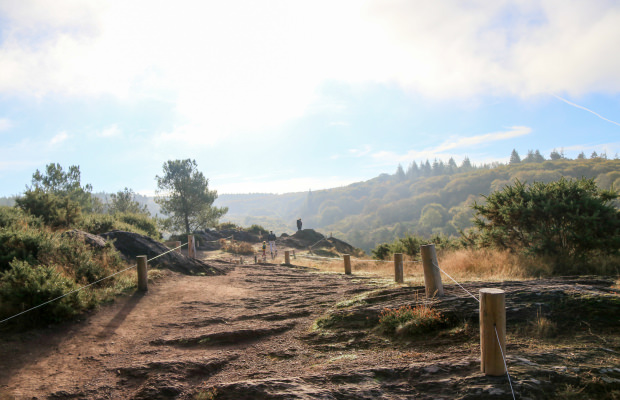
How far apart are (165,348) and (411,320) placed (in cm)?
398

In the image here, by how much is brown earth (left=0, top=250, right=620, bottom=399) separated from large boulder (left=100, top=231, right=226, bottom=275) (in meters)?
4.74

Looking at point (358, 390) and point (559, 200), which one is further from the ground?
point (559, 200)

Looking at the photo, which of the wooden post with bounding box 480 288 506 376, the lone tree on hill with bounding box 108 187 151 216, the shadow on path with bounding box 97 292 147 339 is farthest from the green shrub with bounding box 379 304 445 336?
the lone tree on hill with bounding box 108 187 151 216

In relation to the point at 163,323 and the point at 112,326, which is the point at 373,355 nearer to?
the point at 163,323

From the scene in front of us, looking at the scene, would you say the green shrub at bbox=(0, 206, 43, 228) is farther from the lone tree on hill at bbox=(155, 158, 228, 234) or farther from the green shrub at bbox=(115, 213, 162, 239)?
the lone tree on hill at bbox=(155, 158, 228, 234)

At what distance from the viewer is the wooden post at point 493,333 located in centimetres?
344

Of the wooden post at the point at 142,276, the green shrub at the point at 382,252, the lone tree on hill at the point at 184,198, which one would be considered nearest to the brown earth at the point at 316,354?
the wooden post at the point at 142,276

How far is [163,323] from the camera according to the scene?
7.04m

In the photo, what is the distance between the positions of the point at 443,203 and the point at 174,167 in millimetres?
162756

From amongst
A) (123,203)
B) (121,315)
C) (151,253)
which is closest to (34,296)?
(121,315)

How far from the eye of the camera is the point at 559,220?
9.97 m

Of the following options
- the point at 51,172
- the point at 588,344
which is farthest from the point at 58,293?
the point at 51,172

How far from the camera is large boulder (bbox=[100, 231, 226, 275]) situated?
476 inches

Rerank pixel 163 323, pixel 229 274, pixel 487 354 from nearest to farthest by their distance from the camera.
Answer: pixel 487 354, pixel 163 323, pixel 229 274
